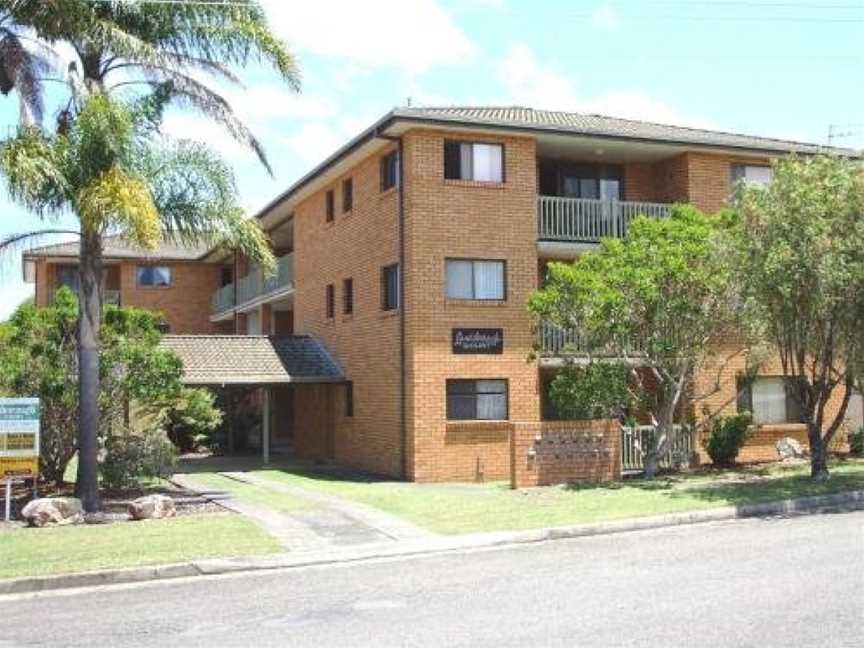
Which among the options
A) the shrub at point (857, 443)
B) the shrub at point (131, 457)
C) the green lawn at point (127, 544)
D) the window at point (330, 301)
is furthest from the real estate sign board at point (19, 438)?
the shrub at point (857, 443)

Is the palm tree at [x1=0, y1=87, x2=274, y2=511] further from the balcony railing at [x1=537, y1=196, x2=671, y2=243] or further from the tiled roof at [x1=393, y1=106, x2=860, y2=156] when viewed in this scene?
the balcony railing at [x1=537, y1=196, x2=671, y2=243]

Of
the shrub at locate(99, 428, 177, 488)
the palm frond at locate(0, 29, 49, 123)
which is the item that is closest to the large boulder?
the shrub at locate(99, 428, 177, 488)

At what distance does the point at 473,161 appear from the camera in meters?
23.6

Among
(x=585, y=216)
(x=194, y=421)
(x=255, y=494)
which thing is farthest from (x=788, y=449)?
(x=194, y=421)

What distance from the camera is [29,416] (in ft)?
52.9

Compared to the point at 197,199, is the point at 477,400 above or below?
below

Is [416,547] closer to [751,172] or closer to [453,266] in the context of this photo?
[453,266]

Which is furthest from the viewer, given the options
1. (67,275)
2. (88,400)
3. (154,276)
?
(154,276)

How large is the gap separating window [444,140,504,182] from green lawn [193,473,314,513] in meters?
8.33

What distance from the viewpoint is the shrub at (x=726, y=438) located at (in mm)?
24000

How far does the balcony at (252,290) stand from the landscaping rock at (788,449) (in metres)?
15.0

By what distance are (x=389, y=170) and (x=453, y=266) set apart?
10.1ft

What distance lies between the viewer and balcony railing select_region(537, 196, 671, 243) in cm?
2469

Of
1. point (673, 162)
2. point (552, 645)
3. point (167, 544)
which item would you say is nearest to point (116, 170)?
point (167, 544)
